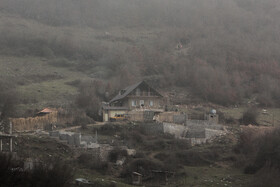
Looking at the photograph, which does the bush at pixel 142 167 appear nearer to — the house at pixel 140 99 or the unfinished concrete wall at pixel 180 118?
the unfinished concrete wall at pixel 180 118

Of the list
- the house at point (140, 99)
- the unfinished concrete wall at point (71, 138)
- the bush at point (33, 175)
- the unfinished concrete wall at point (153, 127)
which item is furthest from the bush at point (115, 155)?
the house at point (140, 99)

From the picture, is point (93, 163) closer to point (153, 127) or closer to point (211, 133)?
point (153, 127)

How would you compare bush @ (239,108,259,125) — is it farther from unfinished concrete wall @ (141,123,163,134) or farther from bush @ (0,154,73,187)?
bush @ (0,154,73,187)

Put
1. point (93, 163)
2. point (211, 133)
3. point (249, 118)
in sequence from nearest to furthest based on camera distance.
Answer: point (93, 163) → point (211, 133) → point (249, 118)

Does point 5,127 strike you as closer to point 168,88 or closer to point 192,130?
point 192,130

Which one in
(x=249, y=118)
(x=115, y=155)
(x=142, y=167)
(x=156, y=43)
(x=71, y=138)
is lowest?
(x=142, y=167)

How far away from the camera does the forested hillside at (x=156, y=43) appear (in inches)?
2931

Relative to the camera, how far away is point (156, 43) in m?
105

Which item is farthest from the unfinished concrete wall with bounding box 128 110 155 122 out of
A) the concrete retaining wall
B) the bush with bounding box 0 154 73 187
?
the bush with bounding box 0 154 73 187

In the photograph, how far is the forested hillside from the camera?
2931 inches

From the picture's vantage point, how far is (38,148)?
29.3 metres

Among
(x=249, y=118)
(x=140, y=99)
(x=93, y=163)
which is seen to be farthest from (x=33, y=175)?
(x=249, y=118)

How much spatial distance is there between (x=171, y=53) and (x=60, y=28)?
4108 centimetres

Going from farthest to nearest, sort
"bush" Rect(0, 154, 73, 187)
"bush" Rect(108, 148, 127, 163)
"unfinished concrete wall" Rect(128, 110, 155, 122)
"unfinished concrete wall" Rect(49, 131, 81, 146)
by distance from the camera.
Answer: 1. "unfinished concrete wall" Rect(128, 110, 155, 122)
2. "unfinished concrete wall" Rect(49, 131, 81, 146)
3. "bush" Rect(108, 148, 127, 163)
4. "bush" Rect(0, 154, 73, 187)
